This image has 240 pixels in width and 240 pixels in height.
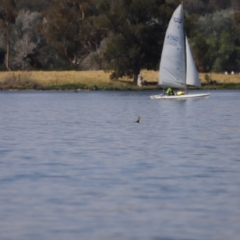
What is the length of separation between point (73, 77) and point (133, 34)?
656cm

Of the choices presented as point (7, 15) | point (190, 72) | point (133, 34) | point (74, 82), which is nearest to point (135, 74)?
point (133, 34)

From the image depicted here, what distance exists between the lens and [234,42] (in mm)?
105438

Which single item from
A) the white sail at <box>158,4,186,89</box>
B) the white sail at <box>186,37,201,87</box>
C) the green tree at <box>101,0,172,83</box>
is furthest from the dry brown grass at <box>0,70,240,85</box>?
the white sail at <box>158,4,186,89</box>

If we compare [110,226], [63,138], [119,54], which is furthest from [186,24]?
[110,226]

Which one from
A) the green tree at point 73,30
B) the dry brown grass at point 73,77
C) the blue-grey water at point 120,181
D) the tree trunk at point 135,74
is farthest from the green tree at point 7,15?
the blue-grey water at point 120,181

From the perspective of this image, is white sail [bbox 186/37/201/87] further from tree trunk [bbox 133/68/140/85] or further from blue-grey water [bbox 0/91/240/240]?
blue-grey water [bbox 0/91/240/240]

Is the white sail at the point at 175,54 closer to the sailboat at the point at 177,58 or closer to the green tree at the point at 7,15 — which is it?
the sailboat at the point at 177,58

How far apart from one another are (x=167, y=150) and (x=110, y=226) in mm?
11791

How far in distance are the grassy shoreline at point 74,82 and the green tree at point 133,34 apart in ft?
6.41

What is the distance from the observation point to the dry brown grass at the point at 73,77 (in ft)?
289

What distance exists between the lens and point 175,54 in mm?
67125

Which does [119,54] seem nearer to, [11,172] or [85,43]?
[85,43]

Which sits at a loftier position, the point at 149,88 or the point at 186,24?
the point at 186,24

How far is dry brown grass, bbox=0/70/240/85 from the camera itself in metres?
88.1
